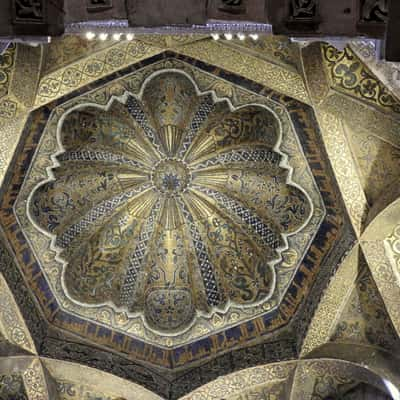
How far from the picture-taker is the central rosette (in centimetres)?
1255

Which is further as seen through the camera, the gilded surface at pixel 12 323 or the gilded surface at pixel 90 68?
the gilded surface at pixel 12 323

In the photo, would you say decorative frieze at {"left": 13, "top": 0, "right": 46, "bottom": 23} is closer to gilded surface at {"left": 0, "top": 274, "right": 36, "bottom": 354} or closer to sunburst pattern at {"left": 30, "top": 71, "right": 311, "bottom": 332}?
gilded surface at {"left": 0, "top": 274, "right": 36, "bottom": 354}

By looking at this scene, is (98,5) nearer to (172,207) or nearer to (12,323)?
(12,323)

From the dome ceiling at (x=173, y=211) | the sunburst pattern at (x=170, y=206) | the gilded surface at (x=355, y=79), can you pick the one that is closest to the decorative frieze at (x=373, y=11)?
the gilded surface at (x=355, y=79)

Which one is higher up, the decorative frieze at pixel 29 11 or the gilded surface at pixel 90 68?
the decorative frieze at pixel 29 11

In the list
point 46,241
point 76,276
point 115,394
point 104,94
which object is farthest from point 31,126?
point 115,394

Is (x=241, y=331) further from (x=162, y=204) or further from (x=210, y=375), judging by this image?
(x=162, y=204)

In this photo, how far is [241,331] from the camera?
11391 mm

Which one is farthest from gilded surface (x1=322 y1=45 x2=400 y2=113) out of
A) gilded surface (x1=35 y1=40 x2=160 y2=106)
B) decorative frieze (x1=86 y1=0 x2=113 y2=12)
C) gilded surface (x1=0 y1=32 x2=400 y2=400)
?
decorative frieze (x1=86 y1=0 x2=113 y2=12)

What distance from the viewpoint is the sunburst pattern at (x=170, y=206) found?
11.6m

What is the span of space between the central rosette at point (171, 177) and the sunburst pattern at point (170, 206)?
0.02m

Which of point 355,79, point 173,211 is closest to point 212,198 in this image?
point 173,211

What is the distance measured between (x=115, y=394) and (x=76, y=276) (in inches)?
75.2

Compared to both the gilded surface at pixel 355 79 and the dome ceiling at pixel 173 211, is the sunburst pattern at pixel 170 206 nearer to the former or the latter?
the dome ceiling at pixel 173 211
